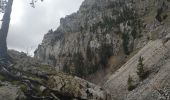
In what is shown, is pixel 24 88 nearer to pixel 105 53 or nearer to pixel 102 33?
pixel 105 53

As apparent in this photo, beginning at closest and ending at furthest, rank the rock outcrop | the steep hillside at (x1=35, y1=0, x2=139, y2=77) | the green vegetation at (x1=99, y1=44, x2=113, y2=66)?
the rock outcrop → the green vegetation at (x1=99, y1=44, x2=113, y2=66) → the steep hillside at (x1=35, y1=0, x2=139, y2=77)

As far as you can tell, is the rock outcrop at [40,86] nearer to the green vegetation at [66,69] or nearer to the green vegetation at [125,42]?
the green vegetation at [125,42]

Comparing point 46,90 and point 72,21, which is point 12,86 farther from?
point 72,21

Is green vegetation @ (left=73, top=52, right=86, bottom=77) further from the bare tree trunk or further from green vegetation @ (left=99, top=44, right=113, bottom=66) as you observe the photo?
the bare tree trunk

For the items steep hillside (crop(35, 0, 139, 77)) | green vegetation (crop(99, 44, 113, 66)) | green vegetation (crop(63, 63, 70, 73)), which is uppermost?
steep hillside (crop(35, 0, 139, 77))

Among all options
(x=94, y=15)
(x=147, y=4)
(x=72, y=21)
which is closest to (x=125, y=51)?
(x=147, y=4)

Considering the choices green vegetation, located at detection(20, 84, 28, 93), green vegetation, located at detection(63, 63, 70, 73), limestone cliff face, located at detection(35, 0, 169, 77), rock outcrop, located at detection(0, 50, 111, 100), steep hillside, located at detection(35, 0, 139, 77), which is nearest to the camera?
rock outcrop, located at detection(0, 50, 111, 100)

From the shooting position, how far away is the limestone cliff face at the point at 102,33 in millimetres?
66375

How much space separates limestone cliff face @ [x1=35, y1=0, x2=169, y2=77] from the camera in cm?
6638

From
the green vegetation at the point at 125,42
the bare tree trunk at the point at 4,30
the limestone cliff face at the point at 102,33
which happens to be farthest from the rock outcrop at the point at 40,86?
the green vegetation at the point at 125,42

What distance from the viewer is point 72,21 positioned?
99.1 metres

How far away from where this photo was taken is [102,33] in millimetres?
76938

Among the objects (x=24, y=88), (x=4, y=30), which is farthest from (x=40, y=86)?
(x=4, y=30)

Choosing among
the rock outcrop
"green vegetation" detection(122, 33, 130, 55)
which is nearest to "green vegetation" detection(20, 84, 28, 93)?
the rock outcrop
